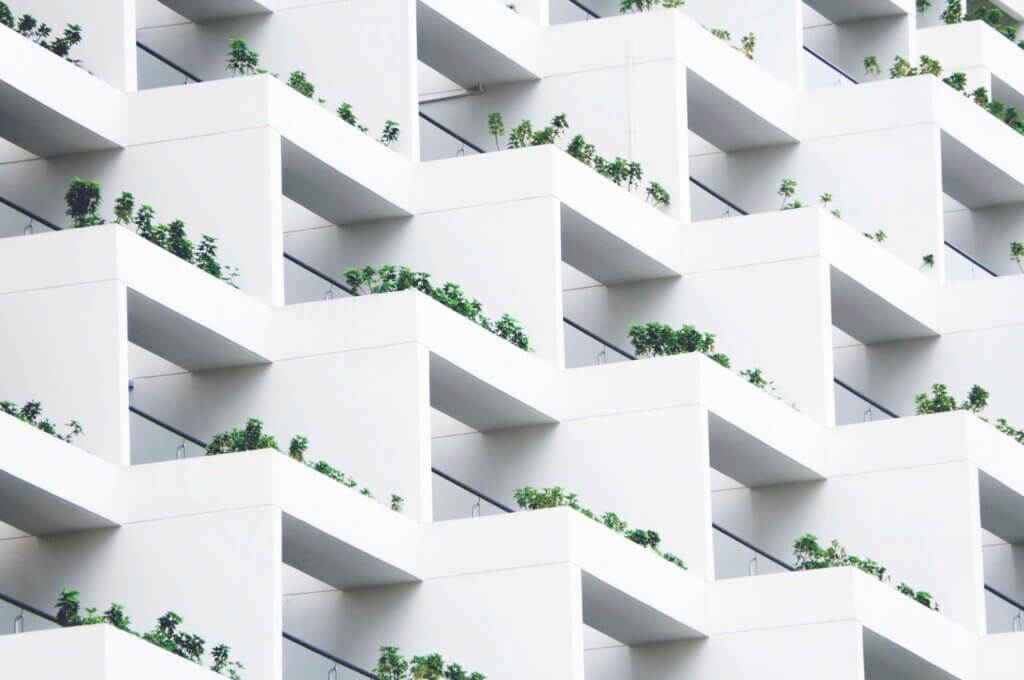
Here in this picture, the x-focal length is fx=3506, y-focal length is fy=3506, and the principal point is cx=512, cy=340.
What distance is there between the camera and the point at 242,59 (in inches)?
2196

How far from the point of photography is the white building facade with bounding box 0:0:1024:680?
48.5 meters

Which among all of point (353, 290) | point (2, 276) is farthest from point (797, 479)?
point (2, 276)

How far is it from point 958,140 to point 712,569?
13.0 metres

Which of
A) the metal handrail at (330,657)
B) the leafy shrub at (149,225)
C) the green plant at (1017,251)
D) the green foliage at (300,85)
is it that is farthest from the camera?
the green plant at (1017,251)

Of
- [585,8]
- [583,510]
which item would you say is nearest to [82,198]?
[583,510]

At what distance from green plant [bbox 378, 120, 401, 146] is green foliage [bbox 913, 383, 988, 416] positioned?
982 centimetres

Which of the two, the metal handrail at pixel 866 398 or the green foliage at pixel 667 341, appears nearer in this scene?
the green foliage at pixel 667 341

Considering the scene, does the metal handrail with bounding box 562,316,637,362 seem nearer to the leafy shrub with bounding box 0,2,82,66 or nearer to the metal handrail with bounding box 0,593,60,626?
the leafy shrub with bounding box 0,2,82,66

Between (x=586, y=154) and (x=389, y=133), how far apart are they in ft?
11.3

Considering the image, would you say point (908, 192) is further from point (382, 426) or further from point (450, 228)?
point (382, 426)

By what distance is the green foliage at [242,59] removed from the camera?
55750mm

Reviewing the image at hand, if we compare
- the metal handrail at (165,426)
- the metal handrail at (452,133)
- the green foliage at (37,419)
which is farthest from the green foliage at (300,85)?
the green foliage at (37,419)

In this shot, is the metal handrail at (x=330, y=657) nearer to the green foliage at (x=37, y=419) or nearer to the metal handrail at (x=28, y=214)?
the green foliage at (x=37, y=419)

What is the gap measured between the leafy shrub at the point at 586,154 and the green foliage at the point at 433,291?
4.19 metres
